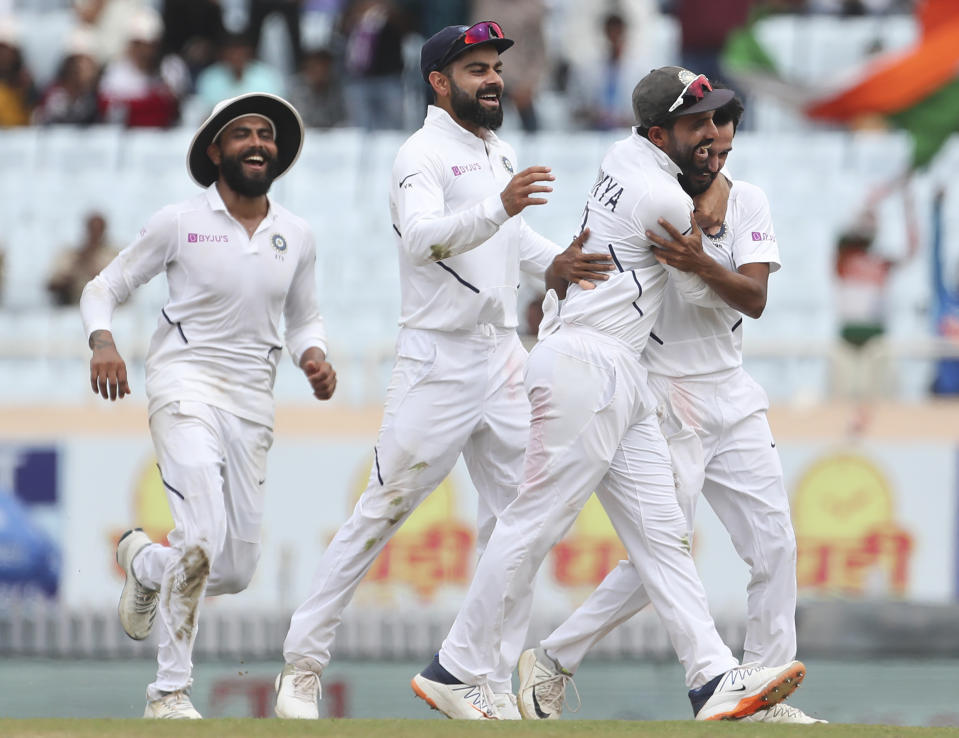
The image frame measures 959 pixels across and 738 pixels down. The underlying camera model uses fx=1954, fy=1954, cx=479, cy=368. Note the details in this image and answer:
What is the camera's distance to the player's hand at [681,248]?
6.50 meters

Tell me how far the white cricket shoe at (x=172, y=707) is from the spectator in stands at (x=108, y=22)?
986cm

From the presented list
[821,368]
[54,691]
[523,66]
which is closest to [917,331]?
[821,368]

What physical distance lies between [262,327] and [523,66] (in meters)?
7.96

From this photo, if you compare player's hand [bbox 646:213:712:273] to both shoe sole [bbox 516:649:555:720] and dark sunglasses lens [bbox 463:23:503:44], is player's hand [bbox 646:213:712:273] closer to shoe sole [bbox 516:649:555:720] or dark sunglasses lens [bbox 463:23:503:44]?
dark sunglasses lens [bbox 463:23:503:44]

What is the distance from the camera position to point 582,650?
7.12 metres

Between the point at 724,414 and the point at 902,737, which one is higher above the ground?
the point at 724,414

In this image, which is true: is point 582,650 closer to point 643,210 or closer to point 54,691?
point 643,210

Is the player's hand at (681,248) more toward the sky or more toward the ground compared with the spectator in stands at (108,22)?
more toward the ground

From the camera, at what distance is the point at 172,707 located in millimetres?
6895

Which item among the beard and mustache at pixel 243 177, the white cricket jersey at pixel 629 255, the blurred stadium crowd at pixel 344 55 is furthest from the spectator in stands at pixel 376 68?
the white cricket jersey at pixel 629 255

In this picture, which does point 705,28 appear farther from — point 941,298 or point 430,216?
point 430,216

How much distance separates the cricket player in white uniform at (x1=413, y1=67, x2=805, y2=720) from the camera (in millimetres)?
6543

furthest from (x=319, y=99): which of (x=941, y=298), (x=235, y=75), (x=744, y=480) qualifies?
(x=744, y=480)

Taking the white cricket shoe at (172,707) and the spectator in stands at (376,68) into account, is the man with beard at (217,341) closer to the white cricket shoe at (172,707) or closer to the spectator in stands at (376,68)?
the white cricket shoe at (172,707)
